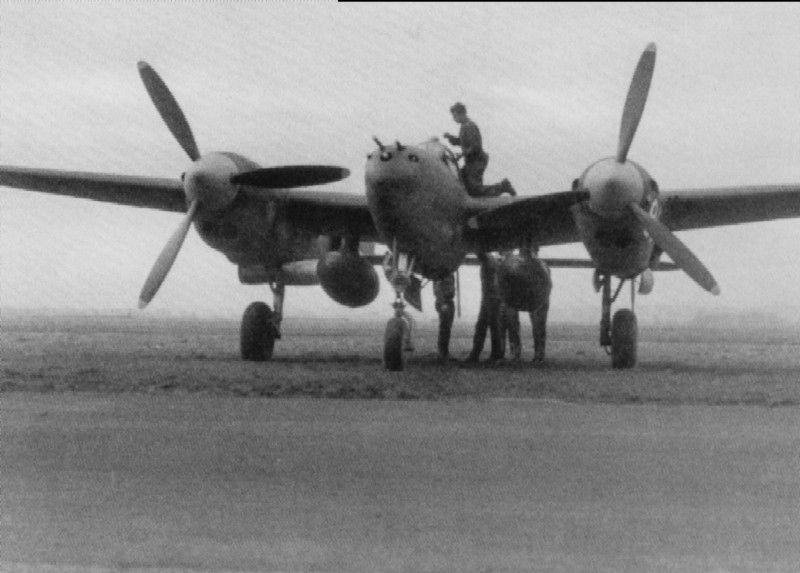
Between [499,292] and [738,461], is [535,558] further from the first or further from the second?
[499,292]

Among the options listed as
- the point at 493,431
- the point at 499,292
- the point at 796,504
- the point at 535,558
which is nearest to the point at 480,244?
the point at 499,292

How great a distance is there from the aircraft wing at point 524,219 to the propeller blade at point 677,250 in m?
0.91

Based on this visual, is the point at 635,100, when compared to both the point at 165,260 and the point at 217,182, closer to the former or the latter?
the point at 217,182

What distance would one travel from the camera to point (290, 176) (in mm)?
14711

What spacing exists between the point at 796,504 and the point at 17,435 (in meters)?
5.61

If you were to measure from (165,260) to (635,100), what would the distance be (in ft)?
24.9

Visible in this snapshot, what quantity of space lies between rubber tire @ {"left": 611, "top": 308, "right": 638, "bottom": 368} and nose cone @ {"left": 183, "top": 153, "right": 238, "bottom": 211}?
664cm

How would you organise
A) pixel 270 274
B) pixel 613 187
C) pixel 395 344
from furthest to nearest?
pixel 270 274 → pixel 395 344 → pixel 613 187

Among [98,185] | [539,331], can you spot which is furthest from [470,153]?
[98,185]

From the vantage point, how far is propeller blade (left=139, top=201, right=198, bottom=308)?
14281 mm

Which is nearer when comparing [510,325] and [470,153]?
[470,153]

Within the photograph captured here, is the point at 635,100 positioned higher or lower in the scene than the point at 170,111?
higher

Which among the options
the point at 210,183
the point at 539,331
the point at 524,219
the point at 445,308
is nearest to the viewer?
the point at 210,183

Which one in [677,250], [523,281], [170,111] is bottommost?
[523,281]
